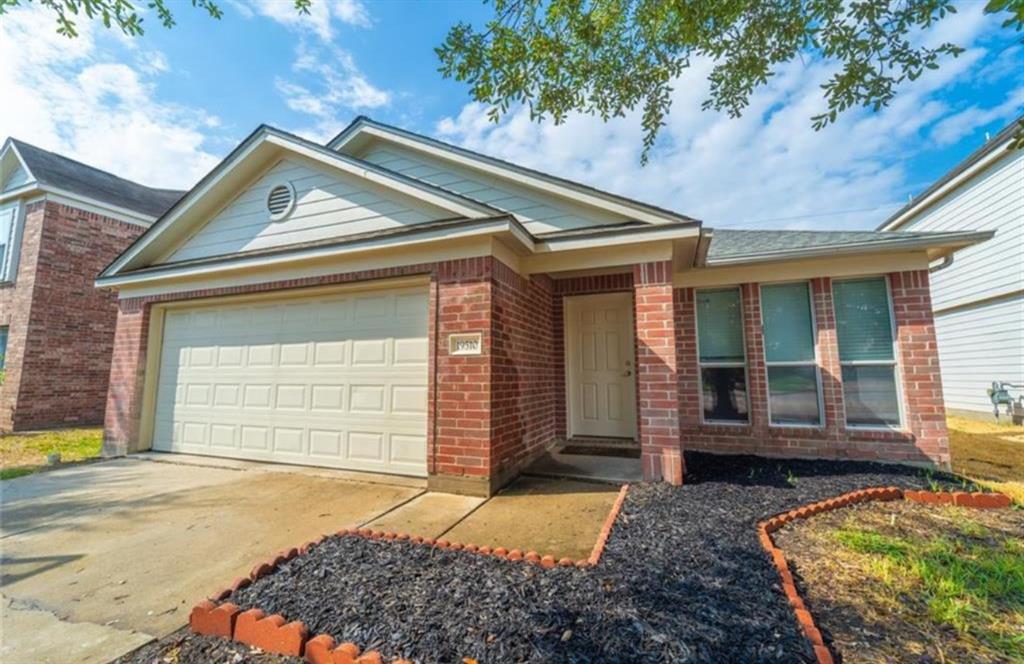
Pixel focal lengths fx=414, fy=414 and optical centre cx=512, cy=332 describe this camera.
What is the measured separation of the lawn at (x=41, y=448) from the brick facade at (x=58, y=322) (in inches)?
30.2

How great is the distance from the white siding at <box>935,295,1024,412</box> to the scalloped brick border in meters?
7.52

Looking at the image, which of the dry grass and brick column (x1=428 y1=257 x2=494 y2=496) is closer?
A: brick column (x1=428 y1=257 x2=494 y2=496)

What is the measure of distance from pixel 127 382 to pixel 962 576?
9724 mm

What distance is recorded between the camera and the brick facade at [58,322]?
9.58m

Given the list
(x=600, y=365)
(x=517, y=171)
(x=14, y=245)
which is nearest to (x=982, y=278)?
(x=600, y=365)

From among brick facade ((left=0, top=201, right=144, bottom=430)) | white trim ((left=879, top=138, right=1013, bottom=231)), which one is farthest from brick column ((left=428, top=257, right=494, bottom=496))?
brick facade ((left=0, top=201, right=144, bottom=430))

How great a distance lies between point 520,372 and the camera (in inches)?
208

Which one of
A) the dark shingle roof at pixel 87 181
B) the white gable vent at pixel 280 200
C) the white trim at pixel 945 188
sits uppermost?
the dark shingle roof at pixel 87 181

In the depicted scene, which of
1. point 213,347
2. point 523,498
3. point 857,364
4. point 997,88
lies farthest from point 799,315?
point 213,347

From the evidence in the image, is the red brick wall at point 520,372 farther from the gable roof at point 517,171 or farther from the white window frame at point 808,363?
the white window frame at point 808,363

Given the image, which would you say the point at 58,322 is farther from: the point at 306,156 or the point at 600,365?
the point at 600,365

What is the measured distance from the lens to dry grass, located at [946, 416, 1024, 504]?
15.5 feet

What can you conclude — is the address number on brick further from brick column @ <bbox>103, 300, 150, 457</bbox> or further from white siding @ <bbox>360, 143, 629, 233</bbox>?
brick column @ <bbox>103, 300, 150, 457</bbox>

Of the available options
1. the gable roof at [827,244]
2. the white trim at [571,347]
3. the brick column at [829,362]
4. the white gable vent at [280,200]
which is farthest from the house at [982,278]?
the white gable vent at [280,200]
